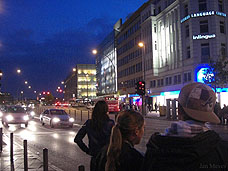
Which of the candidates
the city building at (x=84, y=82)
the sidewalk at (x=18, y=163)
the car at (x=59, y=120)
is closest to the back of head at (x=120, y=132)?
the sidewalk at (x=18, y=163)

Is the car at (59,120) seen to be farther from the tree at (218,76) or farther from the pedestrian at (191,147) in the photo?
the pedestrian at (191,147)

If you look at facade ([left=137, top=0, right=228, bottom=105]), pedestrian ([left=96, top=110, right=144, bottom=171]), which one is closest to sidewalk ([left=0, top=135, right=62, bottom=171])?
pedestrian ([left=96, top=110, right=144, bottom=171])

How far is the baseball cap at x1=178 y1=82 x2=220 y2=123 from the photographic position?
2061 mm

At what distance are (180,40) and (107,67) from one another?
2156 inches

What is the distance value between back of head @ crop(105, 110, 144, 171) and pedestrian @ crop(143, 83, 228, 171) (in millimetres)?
447

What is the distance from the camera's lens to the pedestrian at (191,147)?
171cm

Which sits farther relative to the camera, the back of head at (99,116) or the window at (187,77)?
the window at (187,77)

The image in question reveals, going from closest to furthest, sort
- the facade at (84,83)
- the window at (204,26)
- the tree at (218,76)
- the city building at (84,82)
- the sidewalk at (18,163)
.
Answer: the sidewalk at (18,163) < the tree at (218,76) < the window at (204,26) < the city building at (84,82) < the facade at (84,83)

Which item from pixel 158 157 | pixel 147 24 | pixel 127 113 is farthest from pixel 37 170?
pixel 147 24

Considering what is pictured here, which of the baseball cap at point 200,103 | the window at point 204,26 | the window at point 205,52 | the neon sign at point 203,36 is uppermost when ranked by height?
the window at point 204,26

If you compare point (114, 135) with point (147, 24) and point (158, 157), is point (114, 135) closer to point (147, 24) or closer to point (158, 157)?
point (158, 157)

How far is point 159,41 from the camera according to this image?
165 ft

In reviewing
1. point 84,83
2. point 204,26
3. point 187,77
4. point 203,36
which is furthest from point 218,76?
point 84,83

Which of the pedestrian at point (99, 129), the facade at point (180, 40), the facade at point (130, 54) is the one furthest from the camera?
the facade at point (130, 54)
